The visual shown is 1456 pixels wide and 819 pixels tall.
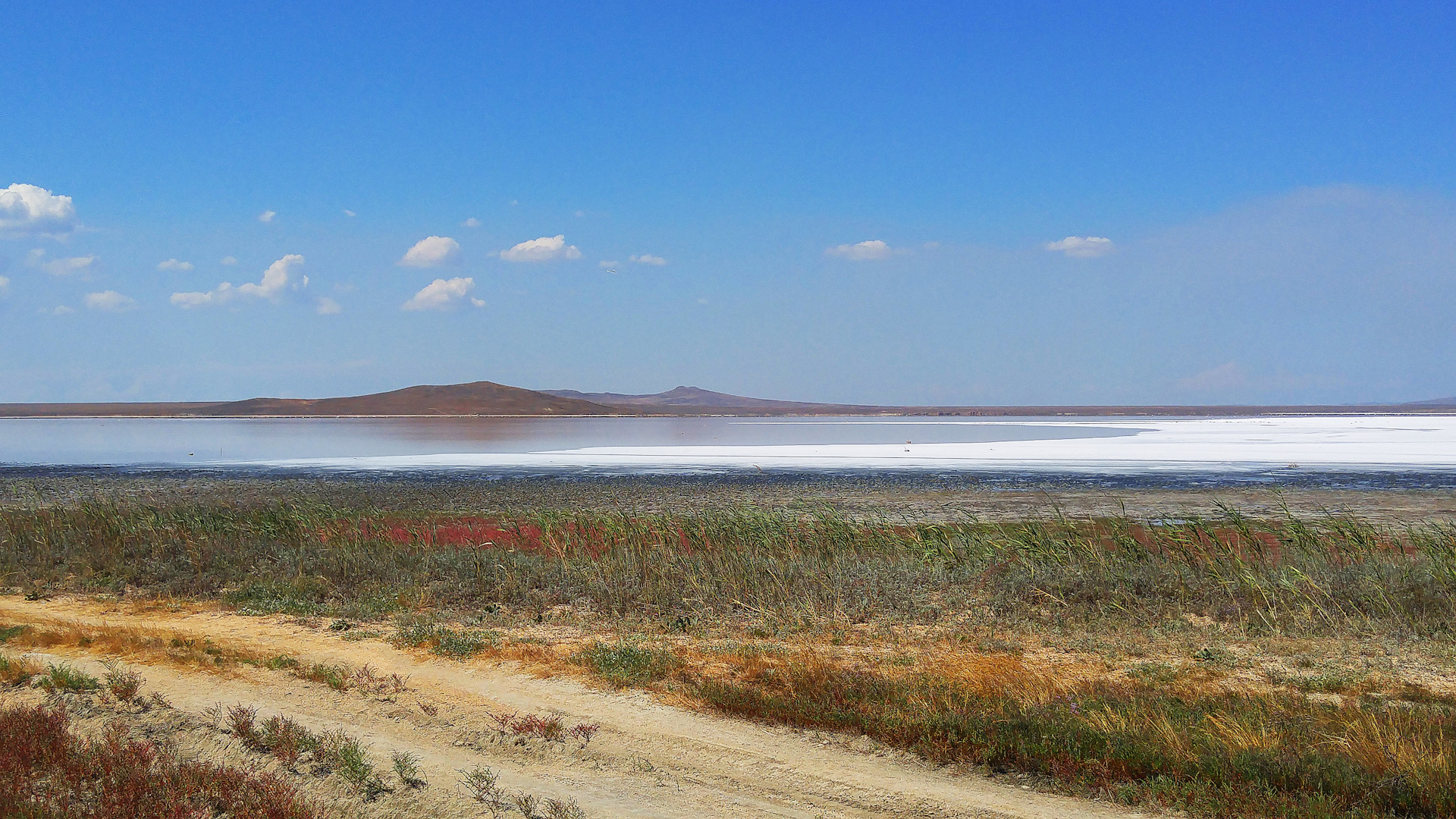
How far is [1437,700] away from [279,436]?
2984 inches

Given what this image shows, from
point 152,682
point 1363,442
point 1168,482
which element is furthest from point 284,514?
point 1363,442

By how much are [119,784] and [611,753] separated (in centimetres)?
292

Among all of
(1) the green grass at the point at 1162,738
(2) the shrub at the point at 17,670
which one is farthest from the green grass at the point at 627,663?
(2) the shrub at the point at 17,670

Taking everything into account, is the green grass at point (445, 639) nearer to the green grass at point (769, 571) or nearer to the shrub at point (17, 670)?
the green grass at point (769, 571)

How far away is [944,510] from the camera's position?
23.2 meters

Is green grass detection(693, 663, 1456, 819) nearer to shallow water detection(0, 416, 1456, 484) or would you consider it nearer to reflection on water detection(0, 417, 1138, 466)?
shallow water detection(0, 416, 1456, 484)

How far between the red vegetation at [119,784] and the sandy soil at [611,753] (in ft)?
2.34

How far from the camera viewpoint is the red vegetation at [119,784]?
543 centimetres

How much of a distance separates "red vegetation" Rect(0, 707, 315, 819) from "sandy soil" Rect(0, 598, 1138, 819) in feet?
2.34

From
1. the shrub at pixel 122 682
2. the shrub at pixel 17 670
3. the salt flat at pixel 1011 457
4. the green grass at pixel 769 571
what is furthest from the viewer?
the salt flat at pixel 1011 457

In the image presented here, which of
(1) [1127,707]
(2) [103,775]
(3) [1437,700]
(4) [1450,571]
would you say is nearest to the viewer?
(2) [103,775]

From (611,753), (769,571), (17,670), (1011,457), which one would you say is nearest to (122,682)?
(17,670)

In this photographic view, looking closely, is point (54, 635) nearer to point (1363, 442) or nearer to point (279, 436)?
point (1363, 442)

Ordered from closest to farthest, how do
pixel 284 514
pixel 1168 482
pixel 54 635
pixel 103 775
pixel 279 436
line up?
pixel 103 775 < pixel 54 635 < pixel 284 514 < pixel 1168 482 < pixel 279 436
